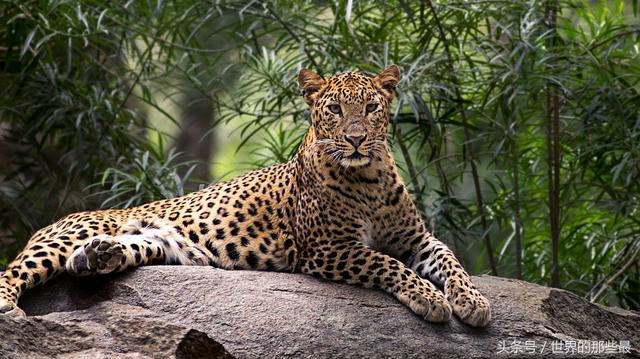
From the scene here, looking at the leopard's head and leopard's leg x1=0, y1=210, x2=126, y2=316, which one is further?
the leopard's head

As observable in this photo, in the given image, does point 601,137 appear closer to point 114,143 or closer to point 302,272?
point 302,272

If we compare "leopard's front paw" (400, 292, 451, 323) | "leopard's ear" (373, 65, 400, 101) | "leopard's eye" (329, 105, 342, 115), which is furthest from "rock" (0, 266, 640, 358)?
"leopard's ear" (373, 65, 400, 101)

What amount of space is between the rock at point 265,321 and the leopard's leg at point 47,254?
0.14 m

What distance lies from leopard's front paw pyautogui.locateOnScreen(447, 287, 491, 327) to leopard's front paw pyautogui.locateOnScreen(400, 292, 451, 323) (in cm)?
11

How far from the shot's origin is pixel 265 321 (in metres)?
6.24

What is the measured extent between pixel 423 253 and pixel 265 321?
5.30ft

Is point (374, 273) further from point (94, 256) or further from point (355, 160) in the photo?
point (94, 256)

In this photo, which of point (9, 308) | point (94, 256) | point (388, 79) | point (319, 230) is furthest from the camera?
point (388, 79)

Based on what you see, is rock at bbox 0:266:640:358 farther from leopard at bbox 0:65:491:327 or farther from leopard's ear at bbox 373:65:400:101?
leopard's ear at bbox 373:65:400:101

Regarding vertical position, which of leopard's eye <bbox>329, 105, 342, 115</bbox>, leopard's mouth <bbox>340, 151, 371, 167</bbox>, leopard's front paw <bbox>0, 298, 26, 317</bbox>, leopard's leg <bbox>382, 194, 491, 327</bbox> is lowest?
leopard's front paw <bbox>0, 298, 26, 317</bbox>

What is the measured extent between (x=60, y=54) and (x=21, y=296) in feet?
17.4

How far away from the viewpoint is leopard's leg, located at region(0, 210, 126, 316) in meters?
6.35

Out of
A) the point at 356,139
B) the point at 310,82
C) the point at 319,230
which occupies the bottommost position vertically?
the point at 319,230

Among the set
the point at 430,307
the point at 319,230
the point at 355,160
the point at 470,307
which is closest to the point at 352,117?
the point at 355,160
